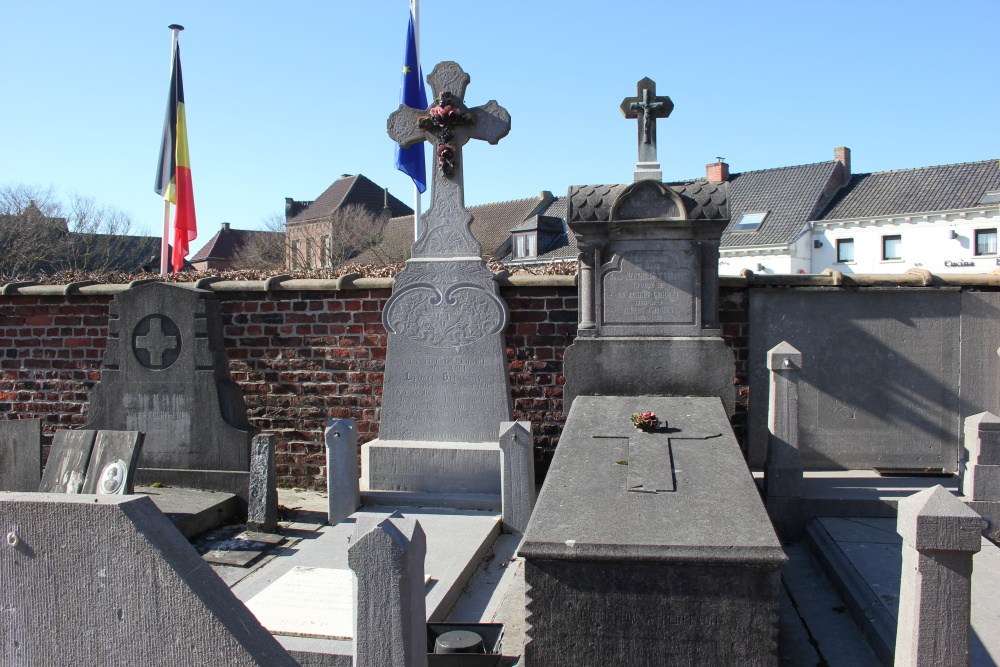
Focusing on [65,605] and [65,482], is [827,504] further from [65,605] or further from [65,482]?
[65,482]

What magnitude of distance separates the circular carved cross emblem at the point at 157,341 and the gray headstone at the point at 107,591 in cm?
442

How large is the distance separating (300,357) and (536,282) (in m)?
2.40

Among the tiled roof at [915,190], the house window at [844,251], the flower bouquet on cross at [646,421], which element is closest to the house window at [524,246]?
the tiled roof at [915,190]

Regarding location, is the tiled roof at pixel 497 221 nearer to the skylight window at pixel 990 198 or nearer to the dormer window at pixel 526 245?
the dormer window at pixel 526 245

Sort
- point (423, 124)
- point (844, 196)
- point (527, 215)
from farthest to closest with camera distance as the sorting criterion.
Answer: point (527, 215)
point (844, 196)
point (423, 124)

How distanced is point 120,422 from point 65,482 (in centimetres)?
86

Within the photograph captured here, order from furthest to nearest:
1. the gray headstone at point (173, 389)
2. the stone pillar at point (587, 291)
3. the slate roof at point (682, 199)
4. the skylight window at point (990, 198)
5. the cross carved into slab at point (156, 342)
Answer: the skylight window at point (990, 198) → the cross carved into slab at point (156, 342) → the gray headstone at point (173, 389) → the stone pillar at point (587, 291) → the slate roof at point (682, 199)

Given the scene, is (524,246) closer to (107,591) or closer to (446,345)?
(446,345)

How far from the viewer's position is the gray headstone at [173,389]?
6.04 meters

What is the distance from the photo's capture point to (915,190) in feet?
93.8

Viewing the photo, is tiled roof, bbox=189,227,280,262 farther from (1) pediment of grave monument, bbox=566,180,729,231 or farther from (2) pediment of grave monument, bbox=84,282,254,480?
(1) pediment of grave monument, bbox=566,180,729,231

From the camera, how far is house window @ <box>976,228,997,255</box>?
26.0 metres

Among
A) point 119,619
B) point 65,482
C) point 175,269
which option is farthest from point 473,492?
point 175,269

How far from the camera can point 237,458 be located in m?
6.00
